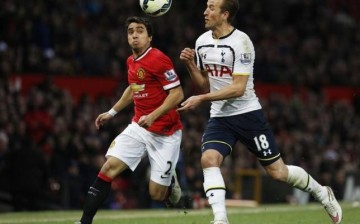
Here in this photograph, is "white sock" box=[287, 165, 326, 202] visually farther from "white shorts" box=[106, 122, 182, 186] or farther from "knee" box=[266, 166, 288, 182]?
"white shorts" box=[106, 122, 182, 186]

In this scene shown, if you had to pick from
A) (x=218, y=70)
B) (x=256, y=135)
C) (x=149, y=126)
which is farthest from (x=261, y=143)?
(x=149, y=126)

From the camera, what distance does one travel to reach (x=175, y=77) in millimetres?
10500

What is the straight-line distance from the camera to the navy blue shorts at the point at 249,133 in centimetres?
1000

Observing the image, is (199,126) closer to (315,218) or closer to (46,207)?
(46,207)

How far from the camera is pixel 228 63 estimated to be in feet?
32.6

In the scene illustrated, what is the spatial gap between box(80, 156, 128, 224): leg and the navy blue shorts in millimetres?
1098

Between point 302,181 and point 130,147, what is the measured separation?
2.07 m

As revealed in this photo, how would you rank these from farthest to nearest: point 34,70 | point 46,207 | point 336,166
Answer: point 336,166 → point 34,70 → point 46,207

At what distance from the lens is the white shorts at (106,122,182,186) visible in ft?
34.3

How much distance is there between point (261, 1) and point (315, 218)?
Result: 17949 mm

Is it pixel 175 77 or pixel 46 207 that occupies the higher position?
pixel 175 77

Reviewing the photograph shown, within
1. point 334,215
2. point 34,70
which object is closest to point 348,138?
point 34,70

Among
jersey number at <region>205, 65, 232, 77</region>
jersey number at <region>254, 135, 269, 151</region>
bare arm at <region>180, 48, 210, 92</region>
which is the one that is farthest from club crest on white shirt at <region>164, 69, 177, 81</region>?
jersey number at <region>254, 135, 269, 151</region>

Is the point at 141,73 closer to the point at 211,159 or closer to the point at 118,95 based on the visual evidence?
the point at 211,159
